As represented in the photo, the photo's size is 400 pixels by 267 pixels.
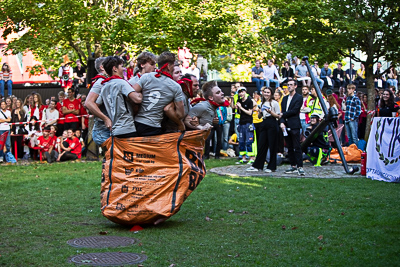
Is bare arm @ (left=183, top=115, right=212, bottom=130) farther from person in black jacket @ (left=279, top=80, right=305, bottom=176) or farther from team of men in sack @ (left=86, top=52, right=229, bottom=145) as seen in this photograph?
person in black jacket @ (left=279, top=80, right=305, bottom=176)

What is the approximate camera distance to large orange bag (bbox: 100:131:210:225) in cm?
716

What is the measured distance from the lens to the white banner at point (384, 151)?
12.1 meters

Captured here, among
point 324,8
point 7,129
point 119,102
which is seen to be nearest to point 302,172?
point 119,102

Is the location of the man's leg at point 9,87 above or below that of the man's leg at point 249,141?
above

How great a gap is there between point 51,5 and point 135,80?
55.7 ft

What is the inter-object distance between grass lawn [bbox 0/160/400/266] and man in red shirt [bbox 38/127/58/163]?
6.37 m

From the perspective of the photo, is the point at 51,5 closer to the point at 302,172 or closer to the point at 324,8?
the point at 324,8

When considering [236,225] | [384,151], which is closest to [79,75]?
[384,151]

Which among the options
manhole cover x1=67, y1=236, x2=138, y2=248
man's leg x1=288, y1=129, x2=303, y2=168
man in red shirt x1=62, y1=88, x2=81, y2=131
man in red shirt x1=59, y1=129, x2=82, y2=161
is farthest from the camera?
man in red shirt x1=62, y1=88, x2=81, y2=131

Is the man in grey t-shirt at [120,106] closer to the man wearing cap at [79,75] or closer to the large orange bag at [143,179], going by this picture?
the large orange bag at [143,179]

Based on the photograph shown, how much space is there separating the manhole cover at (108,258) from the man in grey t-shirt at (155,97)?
1.94 m

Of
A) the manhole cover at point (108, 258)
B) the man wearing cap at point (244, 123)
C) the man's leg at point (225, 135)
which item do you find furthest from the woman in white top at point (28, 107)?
the manhole cover at point (108, 258)

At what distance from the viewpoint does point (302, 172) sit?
517 inches

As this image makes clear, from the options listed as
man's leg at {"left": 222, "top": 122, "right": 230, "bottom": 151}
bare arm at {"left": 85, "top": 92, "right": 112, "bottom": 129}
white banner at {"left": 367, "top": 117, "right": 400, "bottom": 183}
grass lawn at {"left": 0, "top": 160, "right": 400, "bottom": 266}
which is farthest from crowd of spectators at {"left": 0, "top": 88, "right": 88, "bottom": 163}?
bare arm at {"left": 85, "top": 92, "right": 112, "bottom": 129}
